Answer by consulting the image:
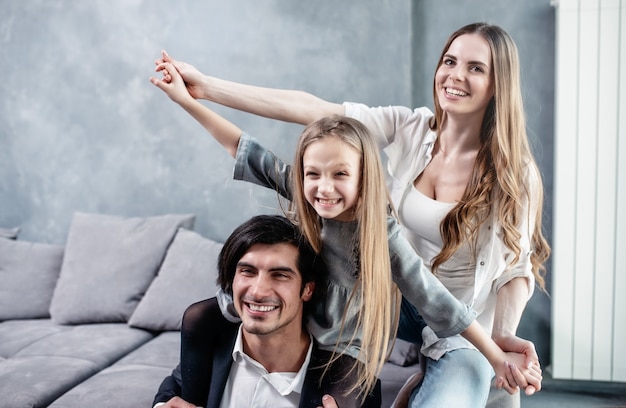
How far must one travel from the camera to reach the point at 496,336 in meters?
1.80

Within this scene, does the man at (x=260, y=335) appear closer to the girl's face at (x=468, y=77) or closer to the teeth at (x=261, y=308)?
the teeth at (x=261, y=308)

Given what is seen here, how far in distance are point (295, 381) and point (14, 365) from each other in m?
1.30

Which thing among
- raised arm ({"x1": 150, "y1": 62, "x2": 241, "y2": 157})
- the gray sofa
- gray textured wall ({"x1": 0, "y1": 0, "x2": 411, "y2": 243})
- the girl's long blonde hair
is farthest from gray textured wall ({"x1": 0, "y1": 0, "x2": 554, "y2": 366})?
the girl's long blonde hair

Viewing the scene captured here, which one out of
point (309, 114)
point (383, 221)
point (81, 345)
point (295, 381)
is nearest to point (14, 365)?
point (81, 345)

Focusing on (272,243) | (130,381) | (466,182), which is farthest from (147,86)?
(466,182)

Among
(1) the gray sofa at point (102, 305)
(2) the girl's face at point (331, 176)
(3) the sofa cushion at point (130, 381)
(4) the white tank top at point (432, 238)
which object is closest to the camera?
(2) the girl's face at point (331, 176)

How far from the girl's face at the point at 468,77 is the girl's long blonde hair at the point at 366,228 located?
0.33 m

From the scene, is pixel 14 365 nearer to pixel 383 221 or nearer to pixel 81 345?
pixel 81 345

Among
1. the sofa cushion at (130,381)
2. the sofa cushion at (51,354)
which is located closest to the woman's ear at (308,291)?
the sofa cushion at (130,381)

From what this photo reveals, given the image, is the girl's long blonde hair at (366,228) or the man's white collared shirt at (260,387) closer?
the girl's long blonde hair at (366,228)

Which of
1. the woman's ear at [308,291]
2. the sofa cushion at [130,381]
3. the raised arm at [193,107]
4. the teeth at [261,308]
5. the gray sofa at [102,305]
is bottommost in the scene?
the sofa cushion at [130,381]

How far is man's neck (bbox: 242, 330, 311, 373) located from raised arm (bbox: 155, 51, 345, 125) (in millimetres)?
612

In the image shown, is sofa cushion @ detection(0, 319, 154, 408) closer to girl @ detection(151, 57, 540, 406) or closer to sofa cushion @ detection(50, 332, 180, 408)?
sofa cushion @ detection(50, 332, 180, 408)

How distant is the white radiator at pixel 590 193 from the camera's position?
289cm
